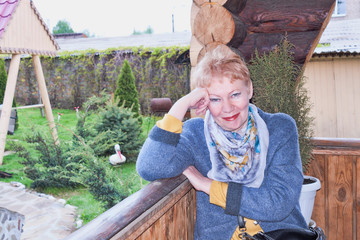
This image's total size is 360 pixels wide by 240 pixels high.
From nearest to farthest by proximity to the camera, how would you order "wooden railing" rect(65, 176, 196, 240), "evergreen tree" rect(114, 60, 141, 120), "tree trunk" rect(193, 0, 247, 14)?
"wooden railing" rect(65, 176, 196, 240), "tree trunk" rect(193, 0, 247, 14), "evergreen tree" rect(114, 60, 141, 120)

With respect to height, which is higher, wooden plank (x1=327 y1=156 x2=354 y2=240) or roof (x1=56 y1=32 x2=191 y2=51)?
roof (x1=56 y1=32 x2=191 y2=51)

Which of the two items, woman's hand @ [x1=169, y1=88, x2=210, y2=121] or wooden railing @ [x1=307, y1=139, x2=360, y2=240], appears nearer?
woman's hand @ [x1=169, y1=88, x2=210, y2=121]

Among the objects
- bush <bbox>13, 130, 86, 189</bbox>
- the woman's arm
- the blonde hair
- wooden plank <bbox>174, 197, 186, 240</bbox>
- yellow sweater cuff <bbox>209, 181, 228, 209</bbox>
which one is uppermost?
the blonde hair

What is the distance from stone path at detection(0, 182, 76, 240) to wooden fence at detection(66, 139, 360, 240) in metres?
2.36

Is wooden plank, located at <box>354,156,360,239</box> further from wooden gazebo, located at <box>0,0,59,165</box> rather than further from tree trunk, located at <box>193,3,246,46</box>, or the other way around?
wooden gazebo, located at <box>0,0,59,165</box>

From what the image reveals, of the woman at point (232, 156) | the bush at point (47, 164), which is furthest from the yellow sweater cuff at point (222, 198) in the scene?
the bush at point (47, 164)

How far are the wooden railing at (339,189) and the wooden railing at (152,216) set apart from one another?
130 centimetres

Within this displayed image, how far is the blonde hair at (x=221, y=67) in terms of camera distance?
132 cm

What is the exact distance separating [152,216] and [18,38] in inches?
176

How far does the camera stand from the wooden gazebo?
4465mm

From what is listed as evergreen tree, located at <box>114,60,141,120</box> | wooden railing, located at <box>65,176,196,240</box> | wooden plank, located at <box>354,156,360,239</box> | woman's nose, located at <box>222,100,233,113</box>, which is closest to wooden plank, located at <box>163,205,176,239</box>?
wooden railing, located at <box>65,176,196,240</box>

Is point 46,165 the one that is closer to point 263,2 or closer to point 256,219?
point 263,2

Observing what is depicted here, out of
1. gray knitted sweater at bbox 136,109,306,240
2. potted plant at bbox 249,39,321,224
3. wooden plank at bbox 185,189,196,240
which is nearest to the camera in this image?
gray knitted sweater at bbox 136,109,306,240

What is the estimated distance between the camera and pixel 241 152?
1422mm
